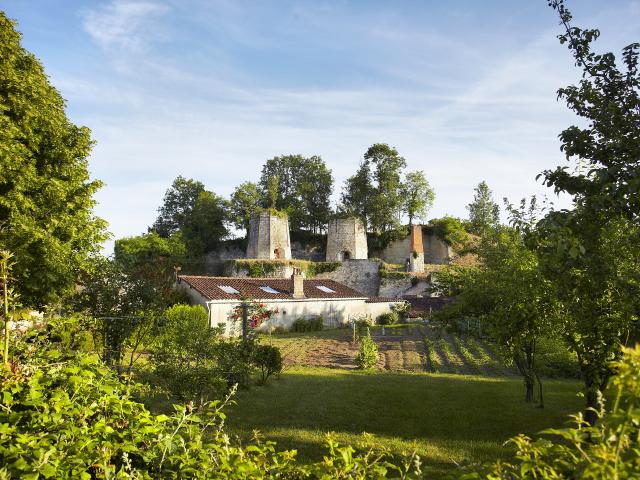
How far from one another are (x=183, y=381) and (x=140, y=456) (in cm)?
653

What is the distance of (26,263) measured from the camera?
43.8ft

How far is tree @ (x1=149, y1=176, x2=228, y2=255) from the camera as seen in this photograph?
50.9m

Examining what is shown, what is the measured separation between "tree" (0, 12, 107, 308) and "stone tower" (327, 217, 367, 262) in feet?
106

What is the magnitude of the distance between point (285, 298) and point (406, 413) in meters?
20.4

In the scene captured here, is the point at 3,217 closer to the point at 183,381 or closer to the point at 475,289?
the point at 183,381

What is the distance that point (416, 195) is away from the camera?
52.6 m

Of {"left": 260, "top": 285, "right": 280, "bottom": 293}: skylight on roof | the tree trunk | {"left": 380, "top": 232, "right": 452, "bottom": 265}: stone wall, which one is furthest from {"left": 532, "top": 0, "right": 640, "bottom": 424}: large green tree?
{"left": 380, "top": 232, "right": 452, "bottom": 265}: stone wall

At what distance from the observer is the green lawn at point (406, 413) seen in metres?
7.54

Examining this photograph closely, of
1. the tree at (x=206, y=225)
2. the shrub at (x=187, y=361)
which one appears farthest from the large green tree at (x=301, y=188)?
the shrub at (x=187, y=361)

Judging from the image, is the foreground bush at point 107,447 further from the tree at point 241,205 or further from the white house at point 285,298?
the tree at point 241,205

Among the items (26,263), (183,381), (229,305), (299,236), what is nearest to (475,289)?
(183,381)

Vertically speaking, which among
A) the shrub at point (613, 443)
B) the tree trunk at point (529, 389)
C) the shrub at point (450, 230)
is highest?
the shrub at point (450, 230)

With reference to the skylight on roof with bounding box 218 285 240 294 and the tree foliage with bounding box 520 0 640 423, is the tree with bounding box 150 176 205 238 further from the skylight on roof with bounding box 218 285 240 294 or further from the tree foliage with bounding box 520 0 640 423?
the tree foliage with bounding box 520 0 640 423

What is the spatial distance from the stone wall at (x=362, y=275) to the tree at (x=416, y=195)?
33.6ft
